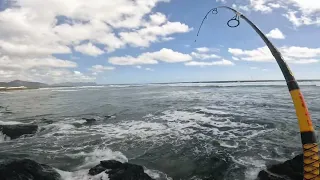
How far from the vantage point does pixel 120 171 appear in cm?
888

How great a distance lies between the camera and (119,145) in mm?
14633

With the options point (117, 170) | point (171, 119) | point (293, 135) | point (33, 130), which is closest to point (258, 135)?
point (293, 135)

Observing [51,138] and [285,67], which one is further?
[51,138]

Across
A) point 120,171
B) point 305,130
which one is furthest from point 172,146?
point 305,130

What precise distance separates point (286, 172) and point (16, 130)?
16248mm

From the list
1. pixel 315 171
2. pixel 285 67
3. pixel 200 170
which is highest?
pixel 285 67

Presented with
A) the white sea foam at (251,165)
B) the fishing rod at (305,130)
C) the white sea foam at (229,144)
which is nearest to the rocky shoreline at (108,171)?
the white sea foam at (251,165)

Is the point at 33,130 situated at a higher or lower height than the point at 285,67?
lower

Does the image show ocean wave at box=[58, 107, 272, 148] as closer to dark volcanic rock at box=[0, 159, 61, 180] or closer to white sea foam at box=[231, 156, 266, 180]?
white sea foam at box=[231, 156, 266, 180]

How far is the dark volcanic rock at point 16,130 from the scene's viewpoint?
55.7 ft

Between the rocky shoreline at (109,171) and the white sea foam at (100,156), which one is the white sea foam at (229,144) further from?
the white sea foam at (100,156)

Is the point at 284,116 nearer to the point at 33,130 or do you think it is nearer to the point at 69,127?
the point at 69,127

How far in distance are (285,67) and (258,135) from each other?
13694mm

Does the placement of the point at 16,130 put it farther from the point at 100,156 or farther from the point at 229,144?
the point at 229,144
